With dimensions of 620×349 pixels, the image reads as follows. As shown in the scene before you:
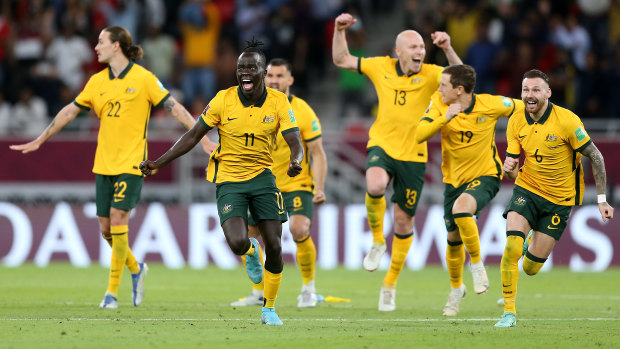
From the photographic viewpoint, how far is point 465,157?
12742mm

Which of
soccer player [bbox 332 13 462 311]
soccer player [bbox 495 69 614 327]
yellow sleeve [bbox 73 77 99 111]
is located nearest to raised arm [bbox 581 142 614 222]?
soccer player [bbox 495 69 614 327]

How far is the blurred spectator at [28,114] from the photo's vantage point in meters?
20.8

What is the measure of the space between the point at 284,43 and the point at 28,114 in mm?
5220

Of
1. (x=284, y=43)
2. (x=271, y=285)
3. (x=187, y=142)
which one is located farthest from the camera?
(x=284, y=43)

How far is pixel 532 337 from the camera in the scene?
10117 millimetres

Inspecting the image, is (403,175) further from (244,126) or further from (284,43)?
(284,43)

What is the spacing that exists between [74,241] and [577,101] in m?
9.72

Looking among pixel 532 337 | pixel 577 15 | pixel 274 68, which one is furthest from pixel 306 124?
pixel 577 15

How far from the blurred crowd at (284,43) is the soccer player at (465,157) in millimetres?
8764

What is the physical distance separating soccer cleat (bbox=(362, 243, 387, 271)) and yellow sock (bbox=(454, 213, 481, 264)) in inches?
44.6

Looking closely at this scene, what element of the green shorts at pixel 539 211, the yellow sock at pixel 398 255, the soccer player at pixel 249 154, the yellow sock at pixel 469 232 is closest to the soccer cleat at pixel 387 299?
Result: the yellow sock at pixel 398 255

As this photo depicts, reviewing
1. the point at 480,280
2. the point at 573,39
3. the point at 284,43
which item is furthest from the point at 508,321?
the point at 284,43

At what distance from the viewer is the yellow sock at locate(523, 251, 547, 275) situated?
11.8m

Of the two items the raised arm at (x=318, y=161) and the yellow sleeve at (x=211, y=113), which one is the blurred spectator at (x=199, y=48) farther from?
the yellow sleeve at (x=211, y=113)
